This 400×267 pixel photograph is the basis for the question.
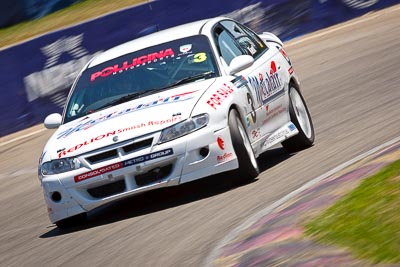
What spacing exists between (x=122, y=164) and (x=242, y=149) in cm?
99

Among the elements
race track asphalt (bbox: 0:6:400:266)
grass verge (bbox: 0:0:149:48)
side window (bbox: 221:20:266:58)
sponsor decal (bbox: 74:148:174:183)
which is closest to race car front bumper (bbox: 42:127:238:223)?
sponsor decal (bbox: 74:148:174:183)

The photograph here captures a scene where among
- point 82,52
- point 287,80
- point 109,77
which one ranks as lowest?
point 82,52

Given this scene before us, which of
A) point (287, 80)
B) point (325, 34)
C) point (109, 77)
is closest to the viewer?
point (109, 77)

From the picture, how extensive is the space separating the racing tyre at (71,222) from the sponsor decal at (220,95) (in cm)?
141

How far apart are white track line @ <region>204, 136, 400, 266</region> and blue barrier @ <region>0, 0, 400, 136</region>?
833 centimetres

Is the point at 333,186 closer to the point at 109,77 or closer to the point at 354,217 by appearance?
the point at 354,217

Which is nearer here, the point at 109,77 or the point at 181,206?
the point at 181,206

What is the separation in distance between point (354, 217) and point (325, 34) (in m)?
15.0

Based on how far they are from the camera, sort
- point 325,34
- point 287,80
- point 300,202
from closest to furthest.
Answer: point 300,202 → point 287,80 → point 325,34

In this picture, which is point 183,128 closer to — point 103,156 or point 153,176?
point 153,176

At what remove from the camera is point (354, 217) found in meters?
6.45

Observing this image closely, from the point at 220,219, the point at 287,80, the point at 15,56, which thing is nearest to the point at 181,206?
the point at 220,219

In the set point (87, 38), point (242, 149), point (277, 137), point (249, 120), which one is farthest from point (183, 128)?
point (87, 38)

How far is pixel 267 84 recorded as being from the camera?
415 inches
